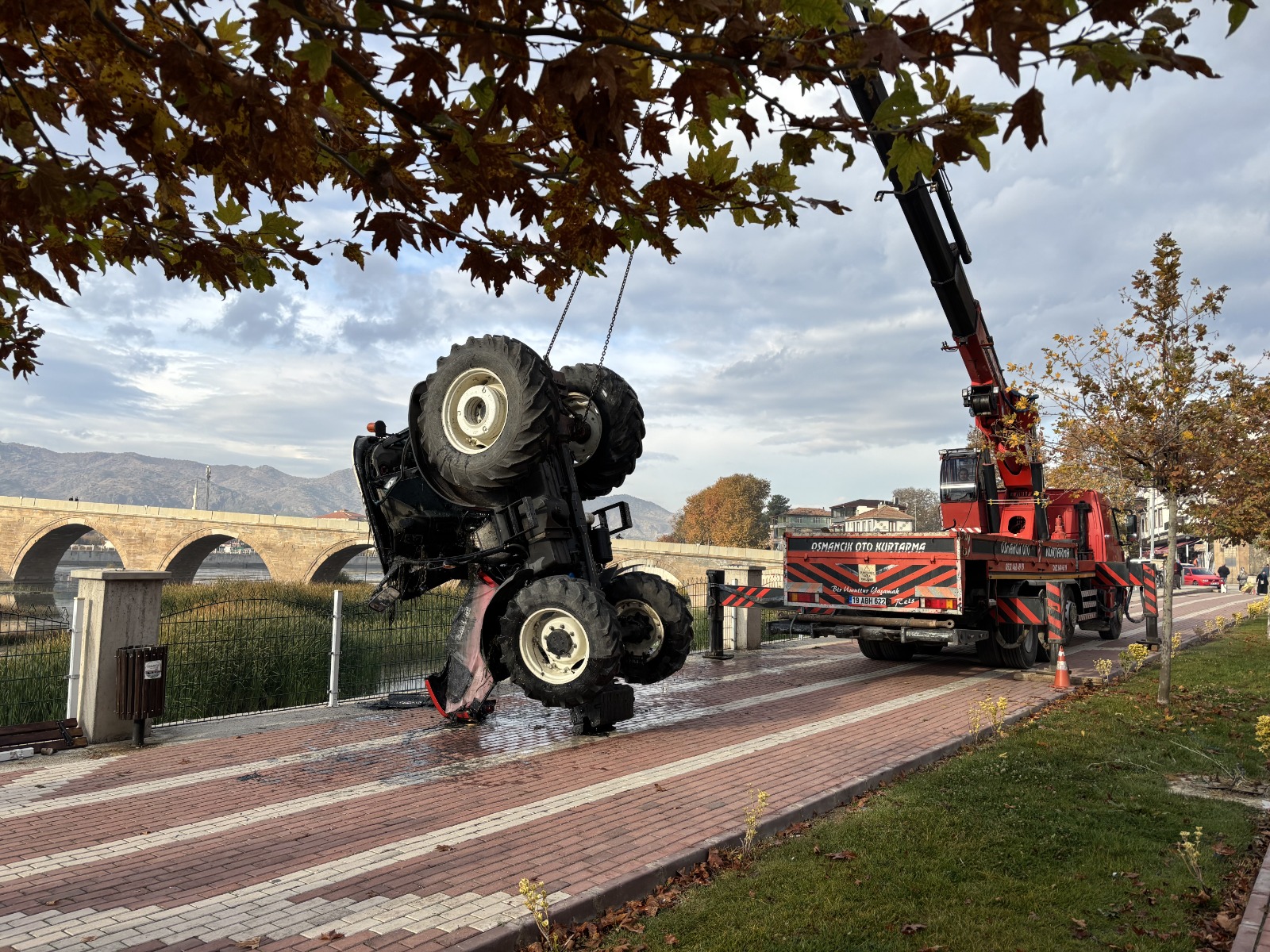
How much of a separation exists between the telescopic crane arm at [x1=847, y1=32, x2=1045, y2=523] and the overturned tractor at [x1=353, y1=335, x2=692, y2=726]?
4.27 metres

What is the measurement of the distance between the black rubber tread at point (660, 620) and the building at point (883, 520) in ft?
222

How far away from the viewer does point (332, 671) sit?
925cm

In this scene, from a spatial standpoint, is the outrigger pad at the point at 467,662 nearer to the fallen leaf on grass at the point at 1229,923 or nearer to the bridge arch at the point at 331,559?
the fallen leaf on grass at the point at 1229,923

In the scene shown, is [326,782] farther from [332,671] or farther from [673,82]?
[673,82]

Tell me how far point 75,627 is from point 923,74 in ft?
24.3

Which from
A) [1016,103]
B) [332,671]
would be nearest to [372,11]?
[1016,103]

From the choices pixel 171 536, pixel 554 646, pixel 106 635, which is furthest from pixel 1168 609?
pixel 171 536

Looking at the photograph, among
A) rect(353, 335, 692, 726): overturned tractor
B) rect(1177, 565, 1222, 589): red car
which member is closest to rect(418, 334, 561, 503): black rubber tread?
rect(353, 335, 692, 726): overturned tractor

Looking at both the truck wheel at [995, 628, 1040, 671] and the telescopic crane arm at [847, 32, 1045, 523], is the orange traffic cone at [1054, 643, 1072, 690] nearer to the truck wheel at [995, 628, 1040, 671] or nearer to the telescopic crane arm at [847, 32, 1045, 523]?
the truck wheel at [995, 628, 1040, 671]

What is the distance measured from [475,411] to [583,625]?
2.06 meters

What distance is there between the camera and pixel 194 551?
56188 millimetres

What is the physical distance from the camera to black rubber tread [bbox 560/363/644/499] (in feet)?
28.4

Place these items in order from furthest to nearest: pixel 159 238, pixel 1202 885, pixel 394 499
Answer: pixel 394 499, pixel 1202 885, pixel 159 238

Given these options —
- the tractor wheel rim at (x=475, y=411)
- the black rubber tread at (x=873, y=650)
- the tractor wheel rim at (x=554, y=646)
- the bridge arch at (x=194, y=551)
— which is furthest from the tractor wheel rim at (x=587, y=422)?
the bridge arch at (x=194, y=551)
